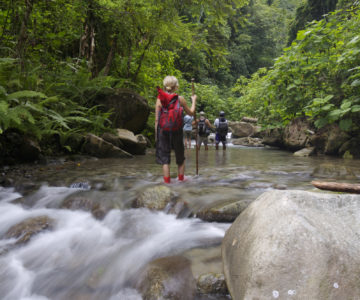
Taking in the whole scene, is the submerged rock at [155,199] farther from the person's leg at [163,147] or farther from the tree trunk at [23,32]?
the tree trunk at [23,32]

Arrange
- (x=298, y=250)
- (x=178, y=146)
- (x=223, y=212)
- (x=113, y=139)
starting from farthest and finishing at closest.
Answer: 1. (x=113, y=139)
2. (x=178, y=146)
3. (x=223, y=212)
4. (x=298, y=250)

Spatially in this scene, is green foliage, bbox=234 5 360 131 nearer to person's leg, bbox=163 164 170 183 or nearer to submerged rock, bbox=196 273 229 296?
person's leg, bbox=163 164 170 183

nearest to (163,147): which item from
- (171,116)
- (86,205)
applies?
(171,116)

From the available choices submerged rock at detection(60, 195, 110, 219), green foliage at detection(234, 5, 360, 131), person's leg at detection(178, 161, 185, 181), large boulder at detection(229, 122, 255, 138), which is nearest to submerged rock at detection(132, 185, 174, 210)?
submerged rock at detection(60, 195, 110, 219)

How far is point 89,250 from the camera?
10.8 ft

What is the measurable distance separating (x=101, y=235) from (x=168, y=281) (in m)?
1.43

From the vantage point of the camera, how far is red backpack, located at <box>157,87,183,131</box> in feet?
15.6

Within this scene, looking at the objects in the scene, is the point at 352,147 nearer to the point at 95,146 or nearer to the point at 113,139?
the point at 113,139

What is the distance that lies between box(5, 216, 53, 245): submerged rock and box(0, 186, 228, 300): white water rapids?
0.22 ft

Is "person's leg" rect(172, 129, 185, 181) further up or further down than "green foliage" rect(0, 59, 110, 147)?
further down

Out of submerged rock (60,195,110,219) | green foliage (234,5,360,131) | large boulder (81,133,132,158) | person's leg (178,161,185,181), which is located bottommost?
submerged rock (60,195,110,219)

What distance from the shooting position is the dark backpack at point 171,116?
4.82 metres

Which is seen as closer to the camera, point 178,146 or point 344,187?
point 344,187

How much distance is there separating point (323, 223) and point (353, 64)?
8309 millimetres
